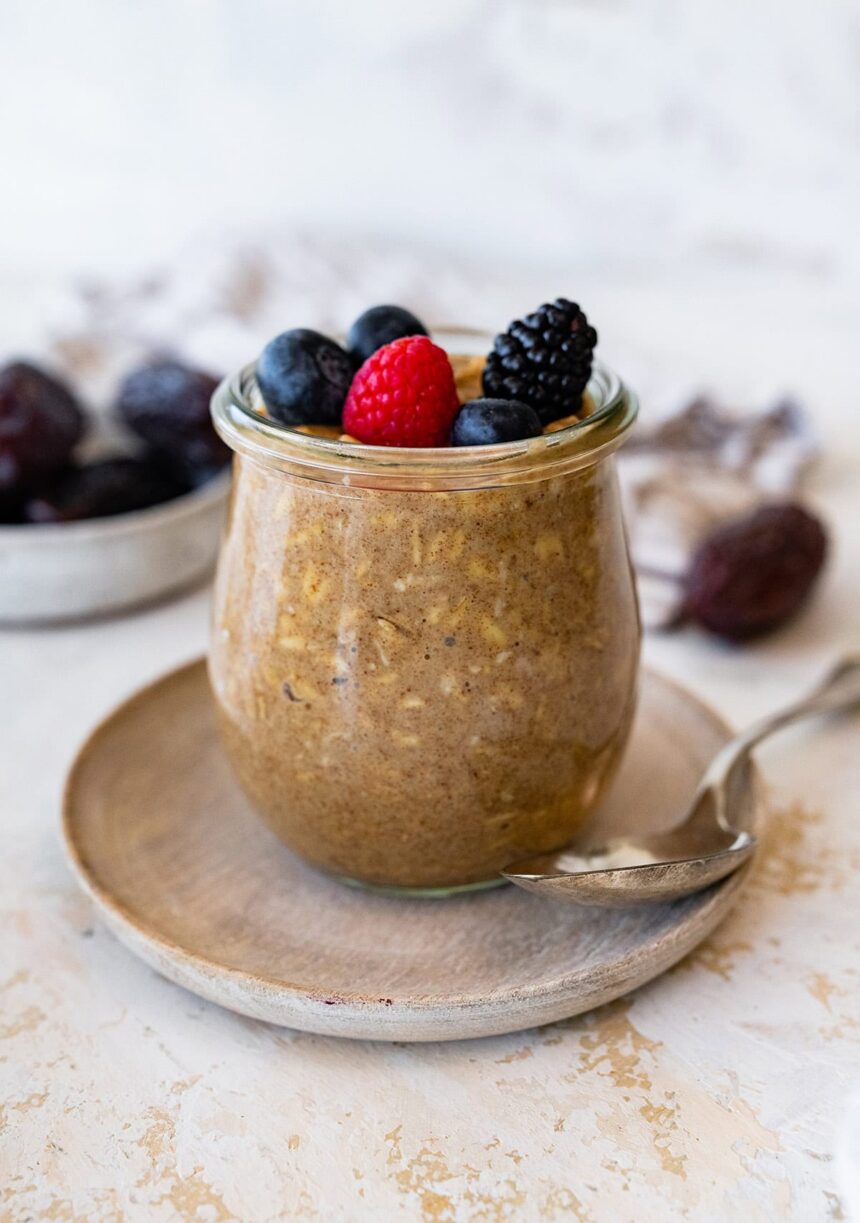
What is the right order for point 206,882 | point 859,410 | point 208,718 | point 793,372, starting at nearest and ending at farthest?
point 206,882
point 208,718
point 859,410
point 793,372

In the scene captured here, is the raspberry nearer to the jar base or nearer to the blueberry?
the blueberry

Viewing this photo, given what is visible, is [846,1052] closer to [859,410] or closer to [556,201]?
[859,410]

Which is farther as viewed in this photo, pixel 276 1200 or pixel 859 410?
pixel 859 410

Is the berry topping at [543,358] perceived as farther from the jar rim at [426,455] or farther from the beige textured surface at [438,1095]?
the beige textured surface at [438,1095]

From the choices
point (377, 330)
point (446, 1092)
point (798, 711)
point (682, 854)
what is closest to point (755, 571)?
point (798, 711)

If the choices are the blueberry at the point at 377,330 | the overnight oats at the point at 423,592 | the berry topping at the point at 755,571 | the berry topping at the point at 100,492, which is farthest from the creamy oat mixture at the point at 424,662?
the berry topping at the point at 100,492

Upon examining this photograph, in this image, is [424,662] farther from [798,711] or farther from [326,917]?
[798,711]

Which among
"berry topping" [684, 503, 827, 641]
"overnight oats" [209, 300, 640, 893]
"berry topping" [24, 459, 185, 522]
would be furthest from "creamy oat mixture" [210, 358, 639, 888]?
"berry topping" [24, 459, 185, 522]

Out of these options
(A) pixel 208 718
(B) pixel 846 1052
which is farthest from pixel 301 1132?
(A) pixel 208 718
